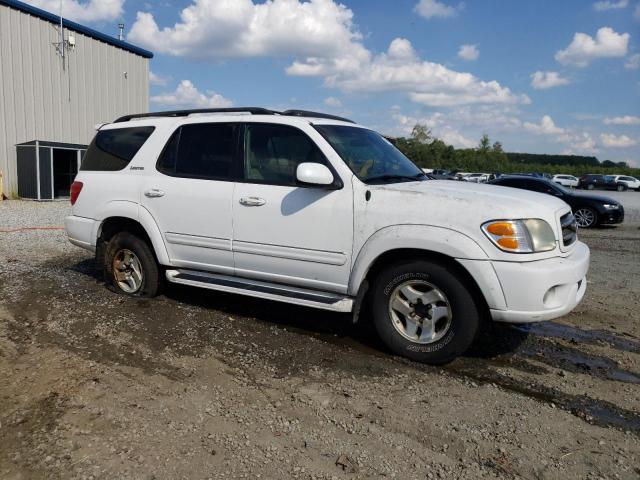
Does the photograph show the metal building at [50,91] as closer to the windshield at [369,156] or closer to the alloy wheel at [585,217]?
the windshield at [369,156]

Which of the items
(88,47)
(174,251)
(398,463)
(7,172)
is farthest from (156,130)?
(88,47)

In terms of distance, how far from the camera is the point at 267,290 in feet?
15.5

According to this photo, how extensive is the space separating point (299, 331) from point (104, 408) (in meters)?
1.97

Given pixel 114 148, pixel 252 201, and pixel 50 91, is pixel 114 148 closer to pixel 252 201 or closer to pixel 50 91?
pixel 252 201

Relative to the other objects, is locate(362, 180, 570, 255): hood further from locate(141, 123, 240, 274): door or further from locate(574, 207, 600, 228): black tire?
locate(574, 207, 600, 228): black tire

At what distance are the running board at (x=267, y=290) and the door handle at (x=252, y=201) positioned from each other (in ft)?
2.34

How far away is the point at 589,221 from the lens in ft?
48.3

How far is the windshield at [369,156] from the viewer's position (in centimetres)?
454

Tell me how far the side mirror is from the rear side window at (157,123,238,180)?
3.13ft

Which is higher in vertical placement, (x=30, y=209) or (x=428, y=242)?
(x=428, y=242)

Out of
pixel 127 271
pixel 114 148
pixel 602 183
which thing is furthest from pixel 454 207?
pixel 602 183

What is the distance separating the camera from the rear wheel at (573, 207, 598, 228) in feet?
48.0

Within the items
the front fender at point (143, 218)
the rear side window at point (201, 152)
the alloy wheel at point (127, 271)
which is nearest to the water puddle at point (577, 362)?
the rear side window at point (201, 152)

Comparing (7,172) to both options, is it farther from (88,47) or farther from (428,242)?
(428,242)
